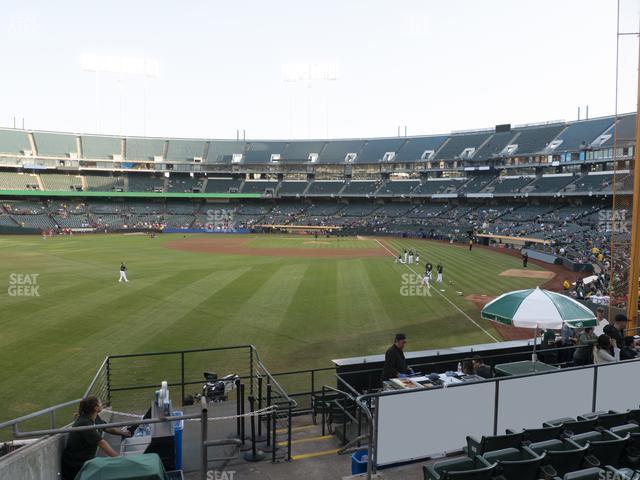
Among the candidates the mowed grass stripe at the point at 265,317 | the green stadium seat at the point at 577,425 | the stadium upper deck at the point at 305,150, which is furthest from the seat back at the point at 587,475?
the stadium upper deck at the point at 305,150

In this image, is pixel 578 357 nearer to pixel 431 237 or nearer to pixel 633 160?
pixel 633 160

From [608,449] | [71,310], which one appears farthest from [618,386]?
[71,310]

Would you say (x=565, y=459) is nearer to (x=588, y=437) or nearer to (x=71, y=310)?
(x=588, y=437)

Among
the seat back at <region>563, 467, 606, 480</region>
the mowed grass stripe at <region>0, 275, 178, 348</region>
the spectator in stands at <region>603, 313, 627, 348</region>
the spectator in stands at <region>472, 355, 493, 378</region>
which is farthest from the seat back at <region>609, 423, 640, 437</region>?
the mowed grass stripe at <region>0, 275, 178, 348</region>

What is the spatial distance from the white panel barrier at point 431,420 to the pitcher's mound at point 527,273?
29318 mm

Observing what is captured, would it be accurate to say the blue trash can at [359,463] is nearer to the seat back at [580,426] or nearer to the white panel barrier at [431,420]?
the white panel barrier at [431,420]

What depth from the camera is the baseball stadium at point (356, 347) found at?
6.41 meters

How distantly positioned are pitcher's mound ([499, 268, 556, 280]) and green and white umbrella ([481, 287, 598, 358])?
960 inches

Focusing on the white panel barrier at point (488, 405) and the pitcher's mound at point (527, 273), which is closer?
the white panel barrier at point (488, 405)

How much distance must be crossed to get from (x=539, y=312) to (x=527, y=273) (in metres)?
27.4

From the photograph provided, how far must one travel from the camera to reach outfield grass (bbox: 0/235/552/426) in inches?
603

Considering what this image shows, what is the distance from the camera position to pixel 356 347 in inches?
664

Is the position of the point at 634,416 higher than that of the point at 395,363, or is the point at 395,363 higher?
the point at 395,363

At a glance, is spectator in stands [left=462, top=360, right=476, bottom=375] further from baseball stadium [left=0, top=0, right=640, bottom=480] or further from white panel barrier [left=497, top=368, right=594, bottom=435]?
white panel barrier [left=497, top=368, right=594, bottom=435]
